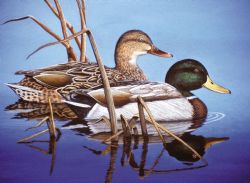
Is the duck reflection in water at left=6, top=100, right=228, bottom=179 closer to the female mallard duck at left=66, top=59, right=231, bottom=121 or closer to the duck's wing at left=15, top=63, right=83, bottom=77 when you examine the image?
the female mallard duck at left=66, top=59, right=231, bottom=121

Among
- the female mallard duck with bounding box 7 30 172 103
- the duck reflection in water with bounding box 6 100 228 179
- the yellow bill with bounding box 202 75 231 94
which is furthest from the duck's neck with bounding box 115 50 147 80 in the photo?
the duck reflection in water with bounding box 6 100 228 179

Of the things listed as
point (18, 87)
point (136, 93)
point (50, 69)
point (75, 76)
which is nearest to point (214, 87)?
point (136, 93)

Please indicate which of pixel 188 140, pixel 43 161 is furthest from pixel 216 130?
pixel 43 161

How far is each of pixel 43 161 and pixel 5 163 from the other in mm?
291

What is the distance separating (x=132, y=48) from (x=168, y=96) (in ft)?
2.18

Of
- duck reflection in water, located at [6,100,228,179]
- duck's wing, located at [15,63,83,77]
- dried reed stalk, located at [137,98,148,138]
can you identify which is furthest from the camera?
duck's wing, located at [15,63,83,77]

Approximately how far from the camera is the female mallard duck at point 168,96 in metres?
5.00

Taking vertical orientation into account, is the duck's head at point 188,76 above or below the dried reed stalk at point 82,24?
below

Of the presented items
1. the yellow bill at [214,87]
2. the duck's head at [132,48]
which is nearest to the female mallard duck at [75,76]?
the duck's head at [132,48]

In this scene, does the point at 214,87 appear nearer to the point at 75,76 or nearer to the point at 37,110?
the point at 75,76

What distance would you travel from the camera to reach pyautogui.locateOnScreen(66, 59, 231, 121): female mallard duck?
5004 millimetres

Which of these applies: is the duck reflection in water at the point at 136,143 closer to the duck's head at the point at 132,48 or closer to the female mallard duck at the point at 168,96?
the female mallard duck at the point at 168,96

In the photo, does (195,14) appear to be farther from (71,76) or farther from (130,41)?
(71,76)

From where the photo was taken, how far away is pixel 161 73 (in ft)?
18.0
